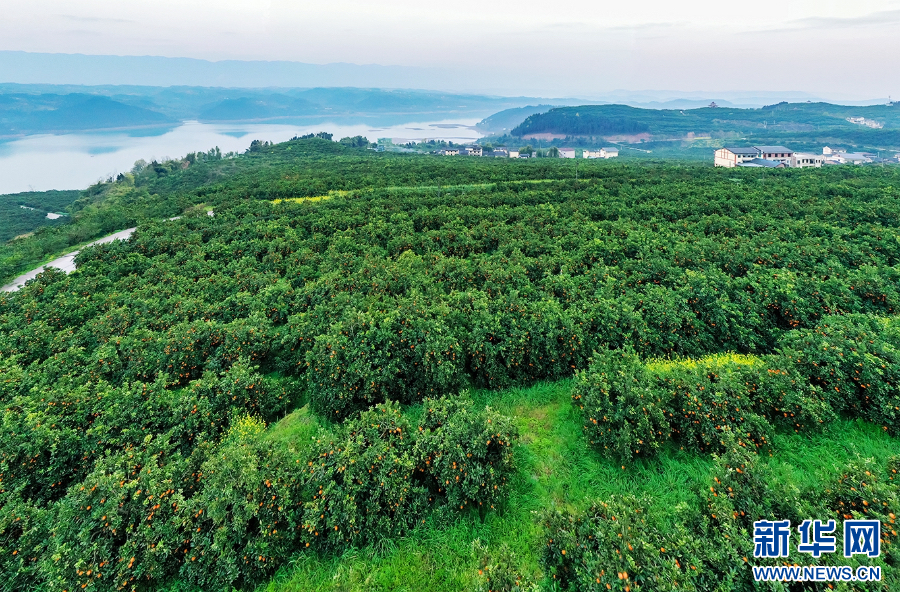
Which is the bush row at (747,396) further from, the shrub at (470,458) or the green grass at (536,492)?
the shrub at (470,458)

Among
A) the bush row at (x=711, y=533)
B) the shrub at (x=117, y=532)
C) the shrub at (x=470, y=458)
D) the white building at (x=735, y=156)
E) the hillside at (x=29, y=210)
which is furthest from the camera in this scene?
the white building at (x=735, y=156)

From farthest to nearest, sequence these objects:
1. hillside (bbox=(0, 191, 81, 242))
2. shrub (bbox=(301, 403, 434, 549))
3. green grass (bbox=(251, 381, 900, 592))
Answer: hillside (bbox=(0, 191, 81, 242)) < shrub (bbox=(301, 403, 434, 549)) < green grass (bbox=(251, 381, 900, 592))

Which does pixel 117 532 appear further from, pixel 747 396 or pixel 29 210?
pixel 29 210

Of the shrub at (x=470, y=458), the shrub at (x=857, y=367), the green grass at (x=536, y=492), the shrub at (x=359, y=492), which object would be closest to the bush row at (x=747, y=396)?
the shrub at (x=857, y=367)

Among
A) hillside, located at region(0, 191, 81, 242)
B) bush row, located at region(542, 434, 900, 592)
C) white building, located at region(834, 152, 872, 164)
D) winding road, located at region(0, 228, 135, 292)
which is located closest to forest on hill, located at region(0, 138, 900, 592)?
bush row, located at region(542, 434, 900, 592)

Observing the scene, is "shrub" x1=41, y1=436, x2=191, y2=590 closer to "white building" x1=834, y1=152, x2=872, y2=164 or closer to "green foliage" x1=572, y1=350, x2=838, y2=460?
"green foliage" x1=572, y1=350, x2=838, y2=460

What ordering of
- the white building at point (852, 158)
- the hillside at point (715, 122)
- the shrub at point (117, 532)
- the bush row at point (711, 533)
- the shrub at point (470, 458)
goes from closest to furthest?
the bush row at point (711, 533)
the shrub at point (117, 532)
the shrub at point (470, 458)
the white building at point (852, 158)
the hillside at point (715, 122)
